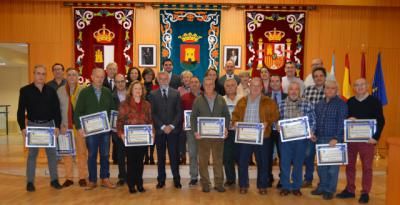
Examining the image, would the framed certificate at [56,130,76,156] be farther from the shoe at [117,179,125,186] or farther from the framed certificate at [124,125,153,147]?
the framed certificate at [124,125,153,147]

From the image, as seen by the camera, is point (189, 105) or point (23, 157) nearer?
point (189, 105)

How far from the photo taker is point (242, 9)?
301 inches

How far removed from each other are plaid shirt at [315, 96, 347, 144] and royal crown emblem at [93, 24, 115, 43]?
4880 millimetres

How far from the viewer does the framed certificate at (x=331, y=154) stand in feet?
14.3

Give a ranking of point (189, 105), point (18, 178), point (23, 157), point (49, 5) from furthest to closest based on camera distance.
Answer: point (49, 5) < point (23, 157) < point (18, 178) < point (189, 105)

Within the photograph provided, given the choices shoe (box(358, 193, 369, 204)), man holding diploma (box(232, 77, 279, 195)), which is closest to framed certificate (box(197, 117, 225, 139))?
man holding diploma (box(232, 77, 279, 195))

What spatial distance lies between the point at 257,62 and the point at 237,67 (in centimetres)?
45

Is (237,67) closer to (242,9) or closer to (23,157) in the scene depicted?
(242,9)

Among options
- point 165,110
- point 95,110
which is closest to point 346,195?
point 165,110

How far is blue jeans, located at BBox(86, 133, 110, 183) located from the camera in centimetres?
475

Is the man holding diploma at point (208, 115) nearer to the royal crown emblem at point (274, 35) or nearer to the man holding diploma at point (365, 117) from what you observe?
the man holding diploma at point (365, 117)

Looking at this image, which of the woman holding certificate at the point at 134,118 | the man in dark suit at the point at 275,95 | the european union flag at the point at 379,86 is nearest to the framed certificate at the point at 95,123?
the woman holding certificate at the point at 134,118

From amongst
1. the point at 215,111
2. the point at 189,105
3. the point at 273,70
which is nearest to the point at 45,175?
the point at 189,105

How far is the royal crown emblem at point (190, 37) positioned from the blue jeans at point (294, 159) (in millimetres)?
3774
